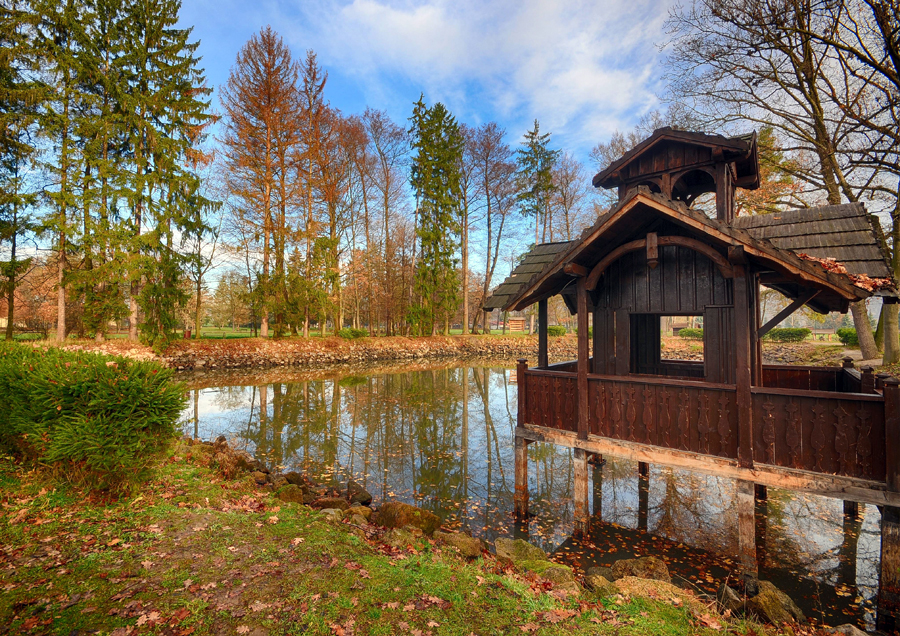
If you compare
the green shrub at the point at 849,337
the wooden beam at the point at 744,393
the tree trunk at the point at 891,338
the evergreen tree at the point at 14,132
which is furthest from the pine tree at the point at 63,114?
the green shrub at the point at 849,337

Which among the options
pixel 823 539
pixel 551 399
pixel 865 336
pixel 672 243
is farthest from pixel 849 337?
pixel 551 399

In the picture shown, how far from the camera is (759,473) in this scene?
5.25m

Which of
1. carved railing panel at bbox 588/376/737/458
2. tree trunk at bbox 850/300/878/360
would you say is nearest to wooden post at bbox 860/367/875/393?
carved railing panel at bbox 588/376/737/458

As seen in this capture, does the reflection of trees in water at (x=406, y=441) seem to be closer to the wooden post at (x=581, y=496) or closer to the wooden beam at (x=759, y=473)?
the wooden post at (x=581, y=496)

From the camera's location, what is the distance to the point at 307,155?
26172mm

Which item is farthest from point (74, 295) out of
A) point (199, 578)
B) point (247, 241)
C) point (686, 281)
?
point (686, 281)

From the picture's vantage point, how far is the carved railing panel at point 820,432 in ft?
15.4

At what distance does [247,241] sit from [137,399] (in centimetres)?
2330

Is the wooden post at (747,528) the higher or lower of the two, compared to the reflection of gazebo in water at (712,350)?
lower

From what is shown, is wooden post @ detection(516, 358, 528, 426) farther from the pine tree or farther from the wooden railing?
the pine tree

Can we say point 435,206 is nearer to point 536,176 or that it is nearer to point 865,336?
point 536,176

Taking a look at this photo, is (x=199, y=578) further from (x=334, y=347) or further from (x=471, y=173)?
(x=471, y=173)

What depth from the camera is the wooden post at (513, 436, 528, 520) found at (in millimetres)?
7281

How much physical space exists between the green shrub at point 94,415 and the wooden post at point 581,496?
608cm
